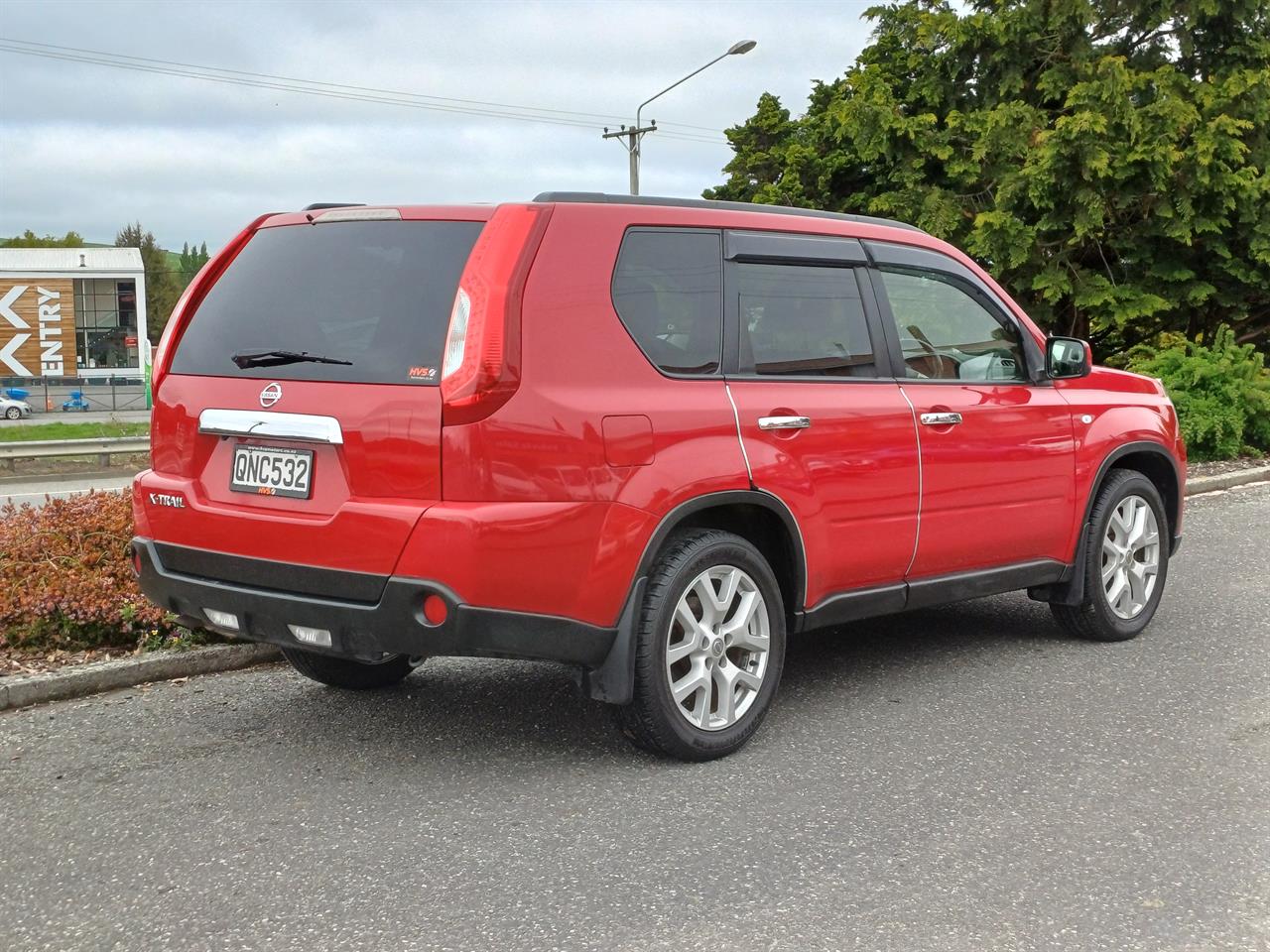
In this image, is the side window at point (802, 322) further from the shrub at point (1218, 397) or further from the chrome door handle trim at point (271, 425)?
the shrub at point (1218, 397)

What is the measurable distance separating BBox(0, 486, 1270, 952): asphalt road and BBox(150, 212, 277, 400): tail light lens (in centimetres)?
133

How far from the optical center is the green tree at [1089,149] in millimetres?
14727

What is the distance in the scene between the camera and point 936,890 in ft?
11.2

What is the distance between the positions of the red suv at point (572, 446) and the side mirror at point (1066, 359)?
2.08ft

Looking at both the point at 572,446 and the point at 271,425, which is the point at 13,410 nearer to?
the point at 271,425

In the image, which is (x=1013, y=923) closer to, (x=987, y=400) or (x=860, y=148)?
(x=987, y=400)

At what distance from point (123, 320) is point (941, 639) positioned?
50327 millimetres

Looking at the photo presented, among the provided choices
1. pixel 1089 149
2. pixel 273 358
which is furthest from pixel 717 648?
pixel 1089 149

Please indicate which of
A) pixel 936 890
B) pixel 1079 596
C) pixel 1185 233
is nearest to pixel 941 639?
pixel 1079 596

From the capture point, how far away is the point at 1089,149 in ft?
48.0

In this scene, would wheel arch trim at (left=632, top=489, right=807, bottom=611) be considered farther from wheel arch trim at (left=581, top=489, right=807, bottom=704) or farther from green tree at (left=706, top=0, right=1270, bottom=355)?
green tree at (left=706, top=0, right=1270, bottom=355)

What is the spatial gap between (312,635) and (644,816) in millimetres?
1150

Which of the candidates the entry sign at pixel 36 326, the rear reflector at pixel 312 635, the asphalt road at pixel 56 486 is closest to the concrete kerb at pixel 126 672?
the rear reflector at pixel 312 635

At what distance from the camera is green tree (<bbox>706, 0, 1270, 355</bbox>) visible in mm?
14727
